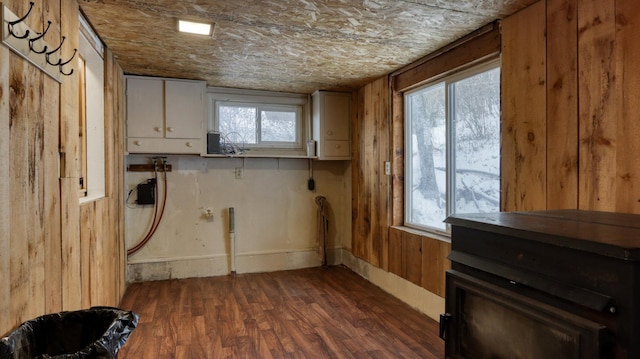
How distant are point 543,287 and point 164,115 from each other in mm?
3775

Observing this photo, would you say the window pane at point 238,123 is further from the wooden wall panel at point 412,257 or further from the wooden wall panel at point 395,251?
the wooden wall panel at point 412,257

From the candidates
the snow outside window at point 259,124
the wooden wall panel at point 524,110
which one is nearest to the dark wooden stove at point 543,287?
the wooden wall panel at point 524,110

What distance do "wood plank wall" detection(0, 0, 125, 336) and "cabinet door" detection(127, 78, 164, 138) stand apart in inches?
61.4

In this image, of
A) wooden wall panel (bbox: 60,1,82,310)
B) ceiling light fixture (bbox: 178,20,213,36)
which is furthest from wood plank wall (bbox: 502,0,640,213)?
wooden wall panel (bbox: 60,1,82,310)

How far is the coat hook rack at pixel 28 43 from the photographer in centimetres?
121

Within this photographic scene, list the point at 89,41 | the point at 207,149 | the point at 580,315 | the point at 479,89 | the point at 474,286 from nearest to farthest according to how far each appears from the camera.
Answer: the point at 580,315
the point at 474,286
the point at 89,41
the point at 479,89
the point at 207,149

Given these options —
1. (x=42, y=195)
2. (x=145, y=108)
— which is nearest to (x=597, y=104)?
(x=42, y=195)

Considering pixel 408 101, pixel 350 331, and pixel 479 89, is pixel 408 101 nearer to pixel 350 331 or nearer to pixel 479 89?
pixel 479 89

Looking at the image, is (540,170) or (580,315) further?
(540,170)

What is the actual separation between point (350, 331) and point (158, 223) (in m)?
2.55

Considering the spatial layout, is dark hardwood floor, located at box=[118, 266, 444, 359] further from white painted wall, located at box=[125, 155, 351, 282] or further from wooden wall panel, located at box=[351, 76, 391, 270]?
wooden wall panel, located at box=[351, 76, 391, 270]

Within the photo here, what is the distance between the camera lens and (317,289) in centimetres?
389

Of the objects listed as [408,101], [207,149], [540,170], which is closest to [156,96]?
[207,149]

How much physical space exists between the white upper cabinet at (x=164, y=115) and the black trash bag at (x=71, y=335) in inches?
105
